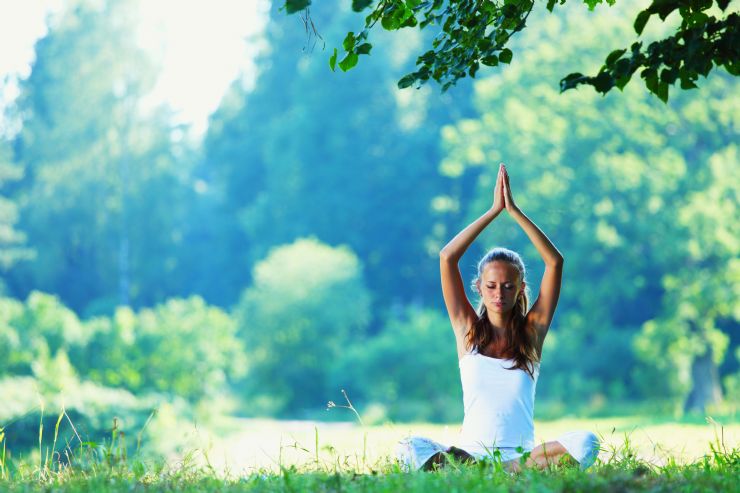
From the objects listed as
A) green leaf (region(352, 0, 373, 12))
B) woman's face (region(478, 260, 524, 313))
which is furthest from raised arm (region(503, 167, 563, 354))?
green leaf (region(352, 0, 373, 12))

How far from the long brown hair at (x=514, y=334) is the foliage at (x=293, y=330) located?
28.4 metres

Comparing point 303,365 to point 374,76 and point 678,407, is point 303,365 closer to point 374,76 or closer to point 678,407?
point 678,407

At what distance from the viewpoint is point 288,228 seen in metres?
47.5

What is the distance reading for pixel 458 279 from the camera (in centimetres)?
518

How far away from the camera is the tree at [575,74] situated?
4.62m

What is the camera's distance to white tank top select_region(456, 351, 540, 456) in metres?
4.82

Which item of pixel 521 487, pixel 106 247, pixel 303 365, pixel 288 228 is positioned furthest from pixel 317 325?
pixel 521 487

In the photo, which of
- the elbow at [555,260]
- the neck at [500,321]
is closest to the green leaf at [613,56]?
the elbow at [555,260]

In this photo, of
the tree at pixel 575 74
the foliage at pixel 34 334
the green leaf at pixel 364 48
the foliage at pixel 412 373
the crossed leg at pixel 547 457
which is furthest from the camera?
the foliage at pixel 412 373

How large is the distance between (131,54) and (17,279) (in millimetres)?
11970

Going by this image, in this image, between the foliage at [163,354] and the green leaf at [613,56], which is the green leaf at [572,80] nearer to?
the green leaf at [613,56]

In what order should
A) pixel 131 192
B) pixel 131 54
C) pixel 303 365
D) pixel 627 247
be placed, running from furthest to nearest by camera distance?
pixel 131 192 → pixel 131 54 → pixel 303 365 → pixel 627 247

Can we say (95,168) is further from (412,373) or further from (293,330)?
(412,373)

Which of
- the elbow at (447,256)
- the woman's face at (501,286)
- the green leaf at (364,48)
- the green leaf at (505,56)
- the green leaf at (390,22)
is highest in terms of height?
the green leaf at (390,22)
